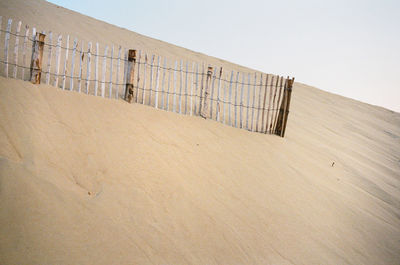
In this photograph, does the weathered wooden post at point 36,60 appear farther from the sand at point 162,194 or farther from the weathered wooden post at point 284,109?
the weathered wooden post at point 284,109

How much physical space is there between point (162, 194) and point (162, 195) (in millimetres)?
19

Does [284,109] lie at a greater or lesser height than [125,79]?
lesser

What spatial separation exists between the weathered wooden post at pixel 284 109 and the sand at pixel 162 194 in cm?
46

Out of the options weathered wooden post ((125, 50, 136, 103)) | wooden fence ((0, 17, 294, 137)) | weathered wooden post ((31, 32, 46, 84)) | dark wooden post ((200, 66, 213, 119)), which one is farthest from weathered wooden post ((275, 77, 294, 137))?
weathered wooden post ((31, 32, 46, 84))

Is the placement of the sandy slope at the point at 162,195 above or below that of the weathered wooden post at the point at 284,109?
below

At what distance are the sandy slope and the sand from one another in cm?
1

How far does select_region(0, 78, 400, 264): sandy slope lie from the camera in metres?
2.85

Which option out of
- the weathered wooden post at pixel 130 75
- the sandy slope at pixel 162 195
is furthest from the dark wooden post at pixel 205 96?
the weathered wooden post at pixel 130 75

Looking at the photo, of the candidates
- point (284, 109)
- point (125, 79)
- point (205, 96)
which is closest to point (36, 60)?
point (125, 79)

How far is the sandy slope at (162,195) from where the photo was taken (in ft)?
9.36

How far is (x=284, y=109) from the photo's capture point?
6.83 metres

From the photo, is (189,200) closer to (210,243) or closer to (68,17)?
(210,243)

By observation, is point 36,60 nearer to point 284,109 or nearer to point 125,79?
point 125,79

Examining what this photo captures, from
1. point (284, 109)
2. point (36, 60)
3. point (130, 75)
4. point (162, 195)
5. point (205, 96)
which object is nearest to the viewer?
point (162, 195)
